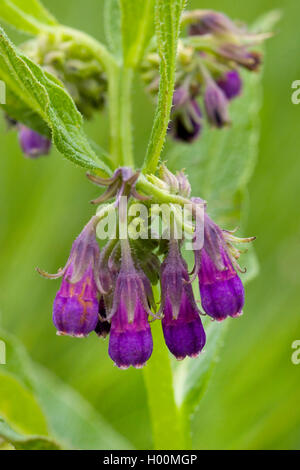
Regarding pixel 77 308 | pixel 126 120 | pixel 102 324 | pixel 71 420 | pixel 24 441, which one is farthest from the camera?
pixel 71 420

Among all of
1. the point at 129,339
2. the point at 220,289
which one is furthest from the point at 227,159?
the point at 129,339

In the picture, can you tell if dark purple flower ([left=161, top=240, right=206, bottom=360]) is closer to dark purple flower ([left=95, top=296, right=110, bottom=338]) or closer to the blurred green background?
dark purple flower ([left=95, top=296, right=110, bottom=338])

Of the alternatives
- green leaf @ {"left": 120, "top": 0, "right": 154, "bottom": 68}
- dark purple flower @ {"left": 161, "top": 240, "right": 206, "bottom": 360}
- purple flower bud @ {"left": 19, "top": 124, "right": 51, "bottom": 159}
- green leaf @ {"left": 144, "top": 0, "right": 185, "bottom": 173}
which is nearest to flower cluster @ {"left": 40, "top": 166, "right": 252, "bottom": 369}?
dark purple flower @ {"left": 161, "top": 240, "right": 206, "bottom": 360}

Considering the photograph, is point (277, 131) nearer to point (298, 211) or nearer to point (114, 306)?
point (298, 211)

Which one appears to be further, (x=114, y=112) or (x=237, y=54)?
(x=237, y=54)

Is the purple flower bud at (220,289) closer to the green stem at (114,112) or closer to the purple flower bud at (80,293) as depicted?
the purple flower bud at (80,293)

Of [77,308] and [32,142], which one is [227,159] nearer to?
[32,142]

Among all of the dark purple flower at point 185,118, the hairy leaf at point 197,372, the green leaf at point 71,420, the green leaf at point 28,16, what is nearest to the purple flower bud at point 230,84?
the dark purple flower at point 185,118
